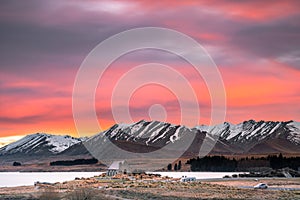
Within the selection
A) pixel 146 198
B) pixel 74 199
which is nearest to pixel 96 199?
pixel 74 199

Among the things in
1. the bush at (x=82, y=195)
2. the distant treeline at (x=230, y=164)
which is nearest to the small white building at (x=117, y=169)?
the distant treeline at (x=230, y=164)

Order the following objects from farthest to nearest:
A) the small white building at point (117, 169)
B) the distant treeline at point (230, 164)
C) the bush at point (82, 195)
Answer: the distant treeline at point (230, 164), the small white building at point (117, 169), the bush at point (82, 195)

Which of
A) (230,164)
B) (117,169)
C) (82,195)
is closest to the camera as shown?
(82,195)

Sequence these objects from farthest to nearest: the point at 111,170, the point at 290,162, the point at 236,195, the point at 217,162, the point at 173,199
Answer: the point at 217,162 < the point at 290,162 < the point at 111,170 < the point at 236,195 < the point at 173,199

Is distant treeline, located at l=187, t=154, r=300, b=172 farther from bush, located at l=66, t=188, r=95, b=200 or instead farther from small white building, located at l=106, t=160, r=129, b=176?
bush, located at l=66, t=188, r=95, b=200

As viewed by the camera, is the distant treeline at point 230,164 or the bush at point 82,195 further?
the distant treeline at point 230,164

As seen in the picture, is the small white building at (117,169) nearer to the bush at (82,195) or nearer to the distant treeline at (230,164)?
the distant treeline at (230,164)

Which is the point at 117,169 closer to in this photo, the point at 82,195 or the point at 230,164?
the point at 230,164

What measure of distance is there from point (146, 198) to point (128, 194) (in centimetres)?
575

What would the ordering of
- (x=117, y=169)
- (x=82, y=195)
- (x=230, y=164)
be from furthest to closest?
1. (x=230, y=164)
2. (x=117, y=169)
3. (x=82, y=195)

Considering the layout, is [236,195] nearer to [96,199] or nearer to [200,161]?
[96,199]

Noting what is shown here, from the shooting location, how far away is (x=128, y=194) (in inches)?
→ 2665

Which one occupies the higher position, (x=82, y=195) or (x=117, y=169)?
(x=117, y=169)

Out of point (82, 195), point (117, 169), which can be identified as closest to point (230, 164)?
point (117, 169)
